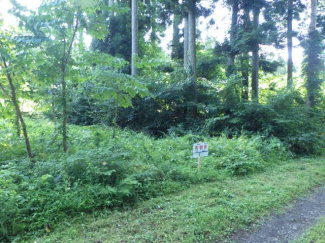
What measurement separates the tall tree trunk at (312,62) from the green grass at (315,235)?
8.82 meters

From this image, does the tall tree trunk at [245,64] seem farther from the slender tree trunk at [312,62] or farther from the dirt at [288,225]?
the dirt at [288,225]

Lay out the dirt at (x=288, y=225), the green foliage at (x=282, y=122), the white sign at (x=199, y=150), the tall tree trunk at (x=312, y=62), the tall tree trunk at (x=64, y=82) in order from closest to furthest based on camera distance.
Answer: the dirt at (x=288, y=225) < the tall tree trunk at (x=64, y=82) < the white sign at (x=199, y=150) < the green foliage at (x=282, y=122) < the tall tree trunk at (x=312, y=62)

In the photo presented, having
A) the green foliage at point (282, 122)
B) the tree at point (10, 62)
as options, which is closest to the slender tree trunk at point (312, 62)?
the green foliage at point (282, 122)

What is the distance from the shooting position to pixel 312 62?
35.8 ft

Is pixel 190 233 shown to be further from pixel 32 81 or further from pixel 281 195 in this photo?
pixel 32 81

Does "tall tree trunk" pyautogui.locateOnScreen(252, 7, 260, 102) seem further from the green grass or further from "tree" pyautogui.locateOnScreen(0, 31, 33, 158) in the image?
"tree" pyautogui.locateOnScreen(0, 31, 33, 158)

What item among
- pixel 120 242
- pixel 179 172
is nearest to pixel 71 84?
pixel 179 172

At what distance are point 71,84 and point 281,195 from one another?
5.30m

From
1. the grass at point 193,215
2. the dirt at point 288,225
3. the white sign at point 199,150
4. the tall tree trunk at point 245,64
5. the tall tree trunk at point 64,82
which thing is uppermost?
the tall tree trunk at point 245,64

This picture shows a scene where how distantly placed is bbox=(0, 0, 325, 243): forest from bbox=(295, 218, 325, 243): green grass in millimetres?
788

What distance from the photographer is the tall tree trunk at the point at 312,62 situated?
10805mm

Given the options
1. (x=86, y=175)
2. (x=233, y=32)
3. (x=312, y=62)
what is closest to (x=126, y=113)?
(x=233, y=32)

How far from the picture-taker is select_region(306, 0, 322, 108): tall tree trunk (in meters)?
10.8

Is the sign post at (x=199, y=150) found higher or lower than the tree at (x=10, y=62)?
lower
